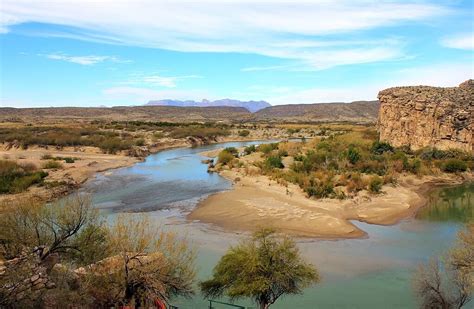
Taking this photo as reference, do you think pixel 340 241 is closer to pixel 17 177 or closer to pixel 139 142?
pixel 17 177

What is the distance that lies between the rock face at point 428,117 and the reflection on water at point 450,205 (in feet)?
38.0

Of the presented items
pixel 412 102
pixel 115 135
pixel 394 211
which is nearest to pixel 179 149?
pixel 115 135

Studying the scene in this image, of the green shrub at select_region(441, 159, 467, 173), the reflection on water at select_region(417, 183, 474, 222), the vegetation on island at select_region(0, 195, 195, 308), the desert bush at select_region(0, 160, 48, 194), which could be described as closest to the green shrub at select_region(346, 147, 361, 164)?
the green shrub at select_region(441, 159, 467, 173)

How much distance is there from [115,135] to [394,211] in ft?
165

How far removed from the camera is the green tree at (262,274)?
44.6ft

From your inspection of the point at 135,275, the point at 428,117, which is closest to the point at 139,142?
the point at 428,117

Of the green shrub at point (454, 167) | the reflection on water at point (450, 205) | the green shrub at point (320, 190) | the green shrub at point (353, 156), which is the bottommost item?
Answer: the reflection on water at point (450, 205)

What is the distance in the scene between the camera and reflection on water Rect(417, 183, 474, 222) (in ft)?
89.0

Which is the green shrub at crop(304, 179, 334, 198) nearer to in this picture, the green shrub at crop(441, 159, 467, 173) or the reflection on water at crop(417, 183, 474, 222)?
the reflection on water at crop(417, 183, 474, 222)

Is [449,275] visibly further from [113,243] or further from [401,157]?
[401,157]

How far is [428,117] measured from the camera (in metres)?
49.0

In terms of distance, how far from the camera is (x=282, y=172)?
1497 inches

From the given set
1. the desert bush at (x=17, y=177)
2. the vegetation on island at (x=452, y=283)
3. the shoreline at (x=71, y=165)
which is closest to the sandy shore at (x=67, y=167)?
the shoreline at (x=71, y=165)

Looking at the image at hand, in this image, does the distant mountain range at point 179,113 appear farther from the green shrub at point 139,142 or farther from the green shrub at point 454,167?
the green shrub at point 454,167
